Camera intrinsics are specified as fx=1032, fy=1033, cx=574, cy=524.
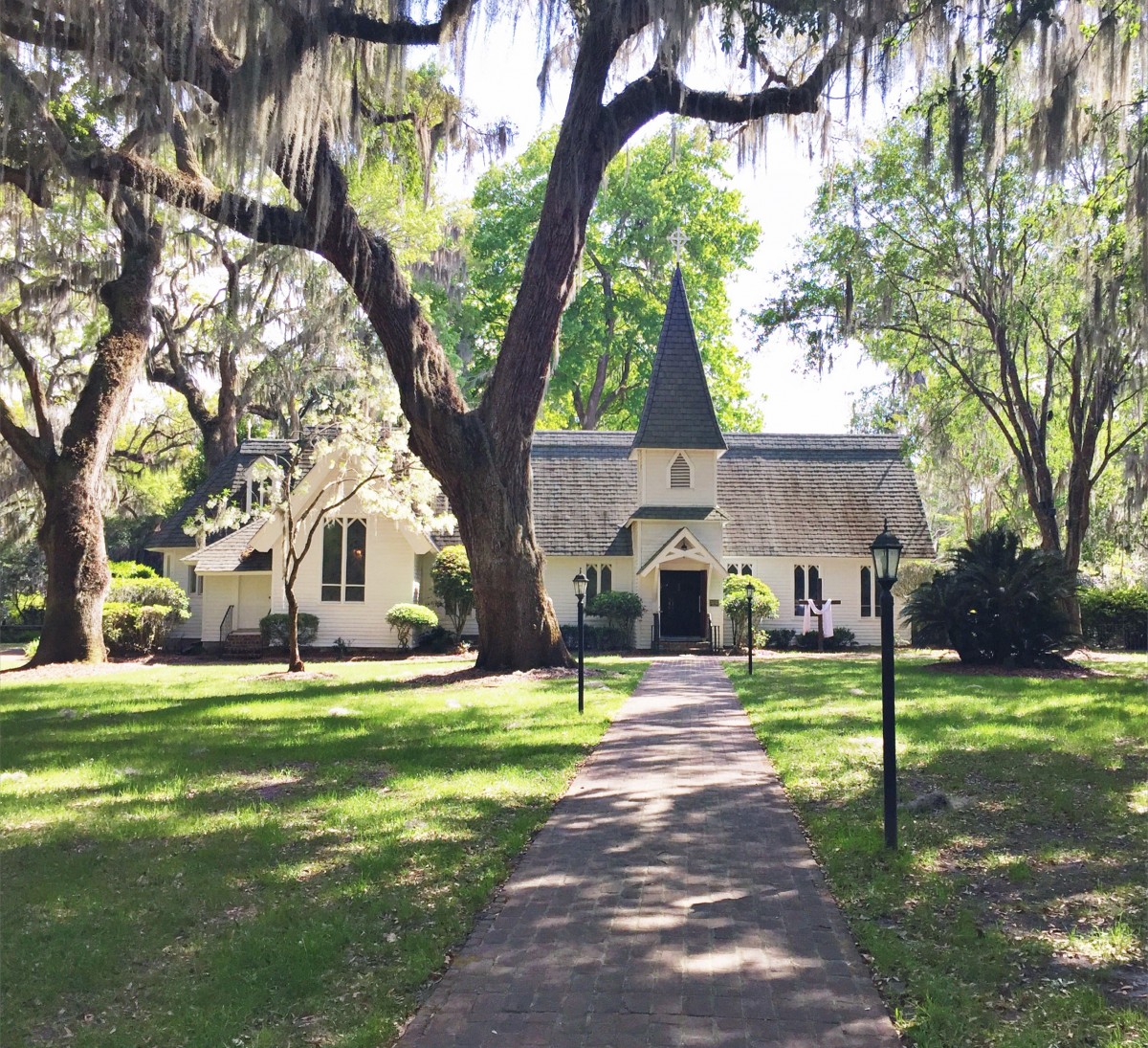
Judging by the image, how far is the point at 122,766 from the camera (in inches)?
377

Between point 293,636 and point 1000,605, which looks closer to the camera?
point 1000,605

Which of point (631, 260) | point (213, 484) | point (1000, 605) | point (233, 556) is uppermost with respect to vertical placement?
point (631, 260)

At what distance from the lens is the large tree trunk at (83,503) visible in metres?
20.7

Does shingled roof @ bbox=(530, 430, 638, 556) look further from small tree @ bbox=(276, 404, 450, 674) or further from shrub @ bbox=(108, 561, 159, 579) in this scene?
shrub @ bbox=(108, 561, 159, 579)

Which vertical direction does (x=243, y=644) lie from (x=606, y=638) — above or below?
below

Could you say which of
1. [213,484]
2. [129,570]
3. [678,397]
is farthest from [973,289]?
[129,570]

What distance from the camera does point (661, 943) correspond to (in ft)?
16.6

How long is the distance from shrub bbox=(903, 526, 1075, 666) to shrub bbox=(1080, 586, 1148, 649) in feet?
39.2

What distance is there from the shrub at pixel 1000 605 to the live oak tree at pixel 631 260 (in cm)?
2327

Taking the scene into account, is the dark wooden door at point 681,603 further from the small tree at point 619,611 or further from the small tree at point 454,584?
the small tree at point 454,584

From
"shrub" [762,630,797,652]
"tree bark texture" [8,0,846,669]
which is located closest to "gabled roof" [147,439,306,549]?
"tree bark texture" [8,0,846,669]

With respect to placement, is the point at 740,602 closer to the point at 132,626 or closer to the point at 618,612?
the point at 618,612

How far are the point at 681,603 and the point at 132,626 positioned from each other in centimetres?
1447

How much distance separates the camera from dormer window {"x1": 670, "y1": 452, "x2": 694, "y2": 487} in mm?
29078
